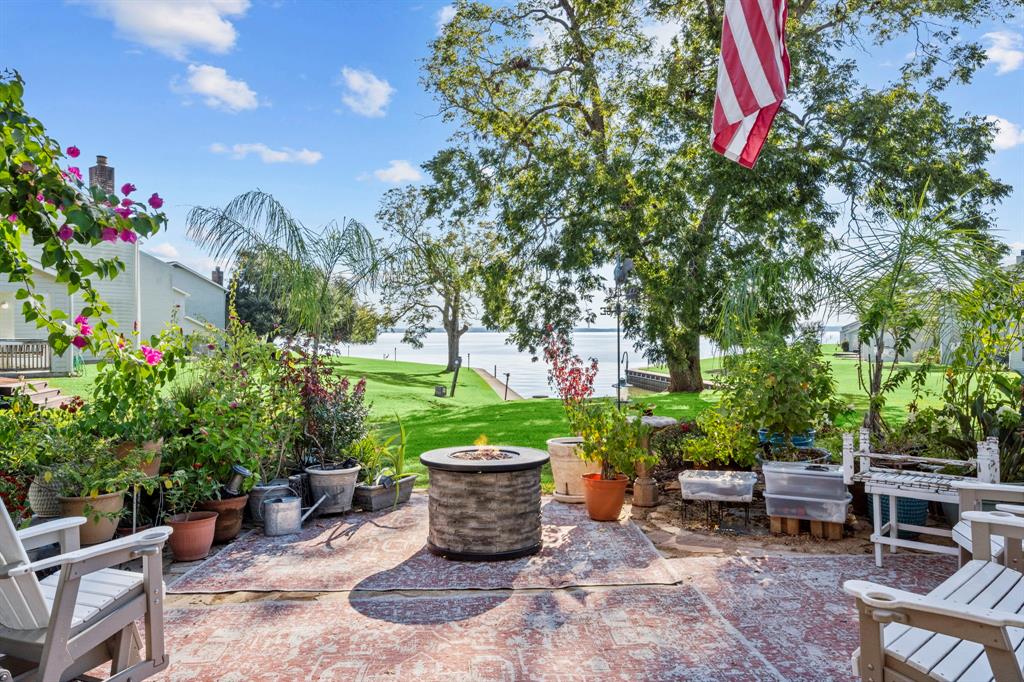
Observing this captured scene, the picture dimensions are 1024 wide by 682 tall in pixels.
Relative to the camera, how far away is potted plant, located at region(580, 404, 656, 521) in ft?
17.9

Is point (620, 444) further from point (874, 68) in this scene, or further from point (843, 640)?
point (874, 68)

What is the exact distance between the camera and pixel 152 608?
8.53 ft

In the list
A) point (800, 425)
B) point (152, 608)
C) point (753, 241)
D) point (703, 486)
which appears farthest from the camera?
point (753, 241)

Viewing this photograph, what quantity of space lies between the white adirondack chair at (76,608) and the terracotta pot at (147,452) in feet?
6.61

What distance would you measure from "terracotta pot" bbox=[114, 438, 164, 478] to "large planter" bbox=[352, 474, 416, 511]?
5.62 feet

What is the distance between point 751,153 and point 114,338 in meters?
4.44

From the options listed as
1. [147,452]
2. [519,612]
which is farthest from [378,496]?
[519,612]

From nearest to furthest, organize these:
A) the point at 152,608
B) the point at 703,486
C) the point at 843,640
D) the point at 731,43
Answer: the point at 152,608, the point at 843,640, the point at 731,43, the point at 703,486

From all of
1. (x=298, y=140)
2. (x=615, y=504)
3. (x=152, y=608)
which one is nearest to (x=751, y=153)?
(x=615, y=504)

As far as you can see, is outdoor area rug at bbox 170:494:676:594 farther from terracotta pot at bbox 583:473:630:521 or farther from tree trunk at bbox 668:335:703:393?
tree trunk at bbox 668:335:703:393

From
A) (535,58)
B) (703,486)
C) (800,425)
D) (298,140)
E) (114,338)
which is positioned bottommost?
(703,486)

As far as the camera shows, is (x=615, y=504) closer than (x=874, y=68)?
Yes

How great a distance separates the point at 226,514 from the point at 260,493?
1.41 feet

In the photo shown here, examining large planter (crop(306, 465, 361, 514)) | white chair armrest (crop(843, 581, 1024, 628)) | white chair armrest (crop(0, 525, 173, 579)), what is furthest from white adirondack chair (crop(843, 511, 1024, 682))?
large planter (crop(306, 465, 361, 514))
